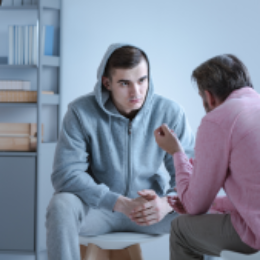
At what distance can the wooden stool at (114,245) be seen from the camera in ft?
4.94

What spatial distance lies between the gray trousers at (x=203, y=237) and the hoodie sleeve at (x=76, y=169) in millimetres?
361

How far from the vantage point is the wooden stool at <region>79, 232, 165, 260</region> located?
1507 mm

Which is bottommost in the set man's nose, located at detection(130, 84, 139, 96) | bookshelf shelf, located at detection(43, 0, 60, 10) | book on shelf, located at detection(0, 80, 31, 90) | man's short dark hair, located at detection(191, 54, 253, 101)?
book on shelf, located at detection(0, 80, 31, 90)

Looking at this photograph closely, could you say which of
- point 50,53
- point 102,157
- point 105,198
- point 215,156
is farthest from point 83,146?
point 50,53

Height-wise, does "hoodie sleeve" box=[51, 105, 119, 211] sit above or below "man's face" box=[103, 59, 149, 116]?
below

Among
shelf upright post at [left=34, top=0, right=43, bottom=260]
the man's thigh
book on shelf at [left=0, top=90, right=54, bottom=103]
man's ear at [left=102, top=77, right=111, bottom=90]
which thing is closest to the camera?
the man's thigh

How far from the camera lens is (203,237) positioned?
1205 millimetres

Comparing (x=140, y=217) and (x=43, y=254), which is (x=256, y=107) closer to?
(x=140, y=217)

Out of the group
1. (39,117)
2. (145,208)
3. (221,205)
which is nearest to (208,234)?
(221,205)

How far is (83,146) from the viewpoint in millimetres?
1683

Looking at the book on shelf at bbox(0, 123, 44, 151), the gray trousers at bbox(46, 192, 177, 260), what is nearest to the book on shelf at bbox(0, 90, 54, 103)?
the book on shelf at bbox(0, 123, 44, 151)

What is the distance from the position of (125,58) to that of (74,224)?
78 centimetres

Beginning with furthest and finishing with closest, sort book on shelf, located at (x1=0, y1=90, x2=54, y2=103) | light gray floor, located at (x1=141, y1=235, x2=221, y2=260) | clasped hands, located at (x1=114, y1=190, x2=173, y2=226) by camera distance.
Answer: light gray floor, located at (x1=141, y1=235, x2=221, y2=260) → book on shelf, located at (x1=0, y1=90, x2=54, y2=103) → clasped hands, located at (x1=114, y1=190, x2=173, y2=226)

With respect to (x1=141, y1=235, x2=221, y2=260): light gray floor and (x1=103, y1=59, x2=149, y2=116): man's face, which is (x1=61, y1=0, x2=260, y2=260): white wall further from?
(x1=141, y1=235, x2=221, y2=260): light gray floor
